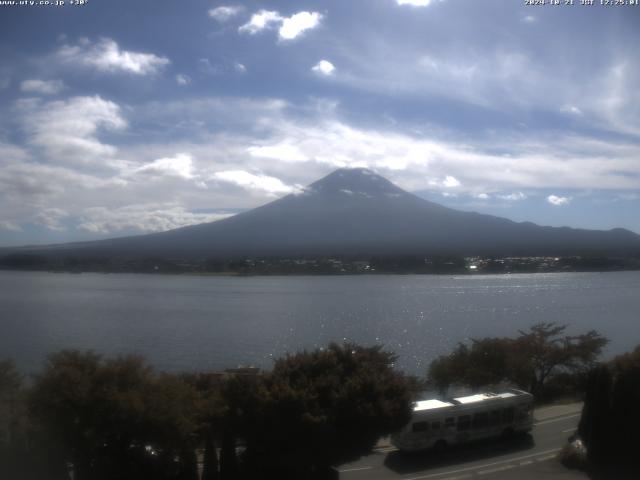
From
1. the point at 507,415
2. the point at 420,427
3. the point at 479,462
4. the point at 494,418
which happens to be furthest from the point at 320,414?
the point at 507,415

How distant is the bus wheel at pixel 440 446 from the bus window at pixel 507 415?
1.22m

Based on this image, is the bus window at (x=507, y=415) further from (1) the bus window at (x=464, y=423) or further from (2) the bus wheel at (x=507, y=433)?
(1) the bus window at (x=464, y=423)

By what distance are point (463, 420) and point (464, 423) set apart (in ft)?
0.20

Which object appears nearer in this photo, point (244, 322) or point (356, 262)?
point (244, 322)

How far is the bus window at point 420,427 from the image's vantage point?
369 inches

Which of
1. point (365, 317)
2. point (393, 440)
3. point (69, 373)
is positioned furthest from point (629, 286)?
point (69, 373)

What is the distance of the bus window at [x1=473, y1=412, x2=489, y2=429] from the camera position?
10.1 m

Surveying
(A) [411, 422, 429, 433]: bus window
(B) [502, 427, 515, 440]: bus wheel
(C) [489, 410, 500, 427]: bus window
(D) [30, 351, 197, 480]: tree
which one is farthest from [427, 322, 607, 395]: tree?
(D) [30, 351, 197, 480]: tree

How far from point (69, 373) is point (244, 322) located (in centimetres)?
2413

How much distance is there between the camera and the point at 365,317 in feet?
112

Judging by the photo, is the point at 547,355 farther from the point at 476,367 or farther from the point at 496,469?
the point at 496,469

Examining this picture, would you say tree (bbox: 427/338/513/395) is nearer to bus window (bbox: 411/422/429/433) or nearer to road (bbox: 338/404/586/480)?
road (bbox: 338/404/586/480)

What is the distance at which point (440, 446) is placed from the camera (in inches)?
381

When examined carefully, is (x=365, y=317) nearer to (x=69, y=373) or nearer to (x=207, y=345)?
(x=207, y=345)
